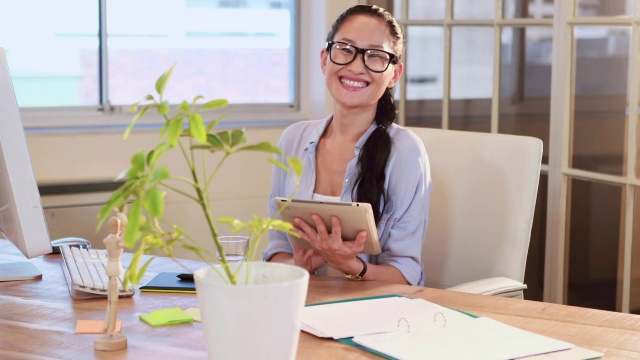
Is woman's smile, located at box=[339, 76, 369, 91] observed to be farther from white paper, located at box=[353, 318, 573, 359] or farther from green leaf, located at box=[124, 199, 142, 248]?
green leaf, located at box=[124, 199, 142, 248]

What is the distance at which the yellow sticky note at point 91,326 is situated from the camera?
156 centimetres

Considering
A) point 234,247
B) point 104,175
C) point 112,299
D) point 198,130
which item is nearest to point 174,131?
point 198,130

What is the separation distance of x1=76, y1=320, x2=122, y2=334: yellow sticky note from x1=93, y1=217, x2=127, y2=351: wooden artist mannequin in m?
0.07

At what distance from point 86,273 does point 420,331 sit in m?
0.75

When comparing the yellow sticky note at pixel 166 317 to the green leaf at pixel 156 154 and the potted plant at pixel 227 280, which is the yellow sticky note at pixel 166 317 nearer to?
the potted plant at pixel 227 280

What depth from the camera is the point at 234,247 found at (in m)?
1.81

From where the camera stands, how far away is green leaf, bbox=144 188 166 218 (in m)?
1.06

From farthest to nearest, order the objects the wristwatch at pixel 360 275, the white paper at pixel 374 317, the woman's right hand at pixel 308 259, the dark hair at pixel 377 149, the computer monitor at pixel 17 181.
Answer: the dark hair at pixel 377 149, the woman's right hand at pixel 308 259, the wristwatch at pixel 360 275, the computer monitor at pixel 17 181, the white paper at pixel 374 317

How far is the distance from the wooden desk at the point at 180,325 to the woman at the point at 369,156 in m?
0.28

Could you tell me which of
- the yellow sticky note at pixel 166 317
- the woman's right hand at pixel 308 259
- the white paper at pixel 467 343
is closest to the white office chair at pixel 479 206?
the woman's right hand at pixel 308 259

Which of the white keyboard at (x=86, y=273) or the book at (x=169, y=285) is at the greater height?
the white keyboard at (x=86, y=273)

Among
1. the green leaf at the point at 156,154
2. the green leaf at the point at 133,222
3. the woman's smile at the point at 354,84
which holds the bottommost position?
the green leaf at the point at 133,222

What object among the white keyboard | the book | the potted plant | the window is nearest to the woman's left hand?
the book

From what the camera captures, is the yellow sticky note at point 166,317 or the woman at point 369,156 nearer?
the yellow sticky note at point 166,317
